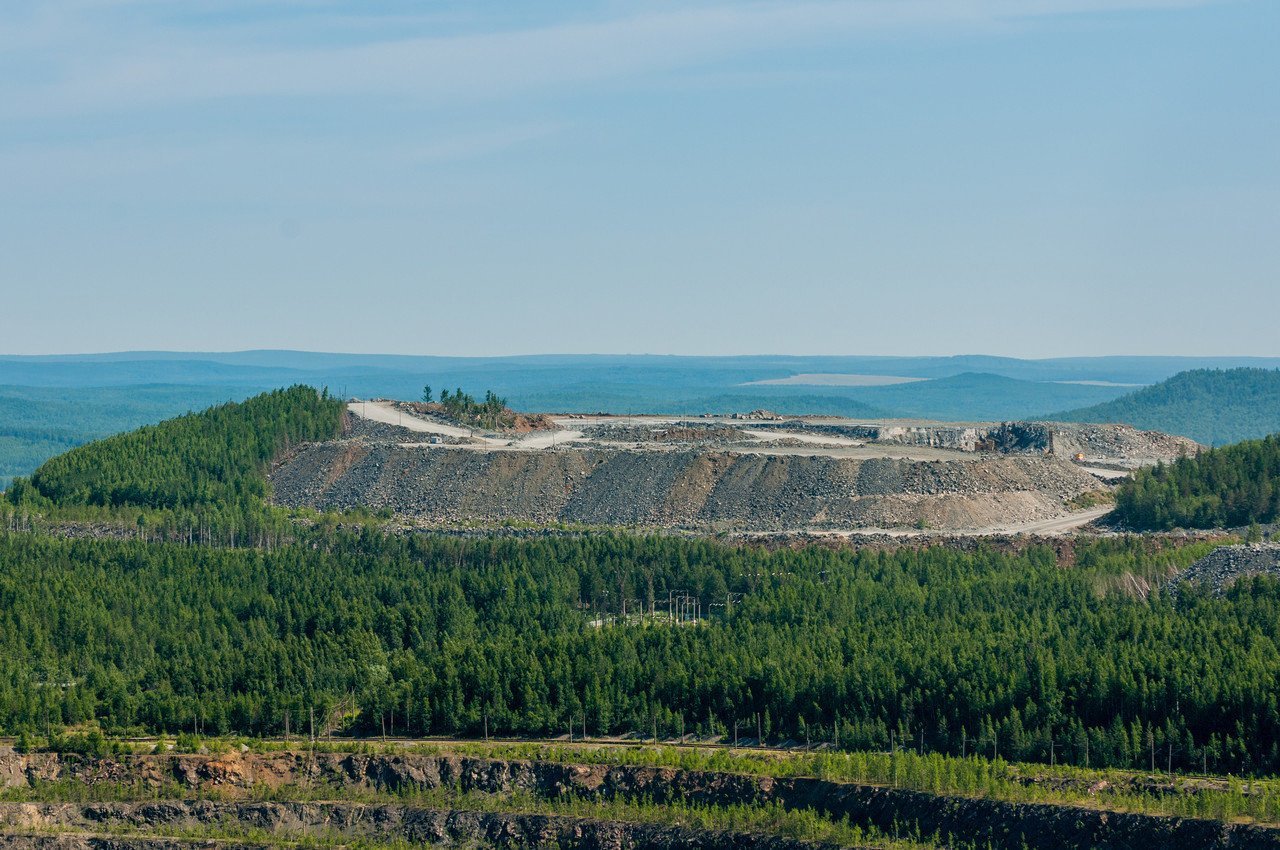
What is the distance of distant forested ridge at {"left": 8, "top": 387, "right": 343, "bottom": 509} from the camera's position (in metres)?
158

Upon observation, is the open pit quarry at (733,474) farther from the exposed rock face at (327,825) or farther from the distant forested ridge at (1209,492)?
the exposed rock face at (327,825)

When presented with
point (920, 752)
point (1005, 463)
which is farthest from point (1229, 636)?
point (1005, 463)

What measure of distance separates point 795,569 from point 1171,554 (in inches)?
751

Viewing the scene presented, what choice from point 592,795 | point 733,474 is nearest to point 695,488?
point 733,474

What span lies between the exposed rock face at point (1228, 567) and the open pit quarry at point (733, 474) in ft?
79.6

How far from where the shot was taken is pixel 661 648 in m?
102

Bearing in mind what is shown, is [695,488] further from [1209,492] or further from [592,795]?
[592,795]

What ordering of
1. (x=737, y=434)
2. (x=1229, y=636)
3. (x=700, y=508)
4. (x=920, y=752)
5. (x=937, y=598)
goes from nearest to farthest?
1. (x=920, y=752)
2. (x=1229, y=636)
3. (x=937, y=598)
4. (x=700, y=508)
5. (x=737, y=434)

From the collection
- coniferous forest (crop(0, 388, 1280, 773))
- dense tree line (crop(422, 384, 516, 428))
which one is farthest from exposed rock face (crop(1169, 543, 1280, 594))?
dense tree line (crop(422, 384, 516, 428))

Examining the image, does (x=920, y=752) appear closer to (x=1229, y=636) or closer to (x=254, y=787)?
(x=1229, y=636)

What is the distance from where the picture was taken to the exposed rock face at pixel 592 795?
7769 centimetres

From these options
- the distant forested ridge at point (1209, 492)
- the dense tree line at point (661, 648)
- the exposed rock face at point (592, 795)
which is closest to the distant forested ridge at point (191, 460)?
the dense tree line at point (661, 648)

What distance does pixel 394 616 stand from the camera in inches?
4422

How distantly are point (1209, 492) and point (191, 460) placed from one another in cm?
7165
